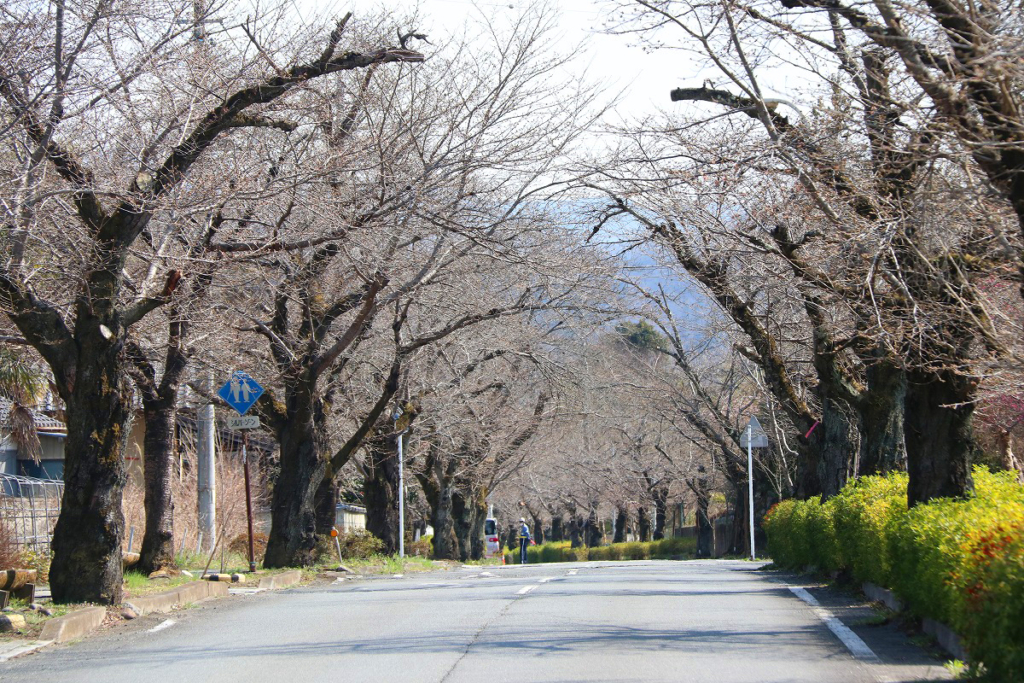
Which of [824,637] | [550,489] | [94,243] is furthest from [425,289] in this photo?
[550,489]

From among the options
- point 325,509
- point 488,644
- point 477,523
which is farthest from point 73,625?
point 477,523

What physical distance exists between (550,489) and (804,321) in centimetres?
3417

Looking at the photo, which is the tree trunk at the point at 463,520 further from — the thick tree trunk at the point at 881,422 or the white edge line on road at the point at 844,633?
the white edge line on road at the point at 844,633

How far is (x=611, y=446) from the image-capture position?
50.8 m

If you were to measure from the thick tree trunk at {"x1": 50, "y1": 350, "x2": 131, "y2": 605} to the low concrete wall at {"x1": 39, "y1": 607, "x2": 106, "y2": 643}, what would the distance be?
0.58 metres

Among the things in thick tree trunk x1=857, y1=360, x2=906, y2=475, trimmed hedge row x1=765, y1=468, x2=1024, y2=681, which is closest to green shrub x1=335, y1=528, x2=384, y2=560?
trimmed hedge row x1=765, y1=468, x2=1024, y2=681

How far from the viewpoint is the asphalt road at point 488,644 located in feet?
26.7

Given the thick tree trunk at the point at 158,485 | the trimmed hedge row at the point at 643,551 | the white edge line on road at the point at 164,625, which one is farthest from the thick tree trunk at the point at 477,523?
the white edge line on road at the point at 164,625

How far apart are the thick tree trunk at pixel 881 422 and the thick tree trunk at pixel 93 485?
1099 cm

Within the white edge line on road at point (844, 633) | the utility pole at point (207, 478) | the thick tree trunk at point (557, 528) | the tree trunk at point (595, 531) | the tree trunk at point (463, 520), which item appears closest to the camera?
the white edge line on road at point (844, 633)

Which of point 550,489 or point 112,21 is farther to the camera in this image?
point 550,489

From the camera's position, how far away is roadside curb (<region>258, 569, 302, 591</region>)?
1748cm

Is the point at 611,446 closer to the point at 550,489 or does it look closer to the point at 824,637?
the point at 550,489

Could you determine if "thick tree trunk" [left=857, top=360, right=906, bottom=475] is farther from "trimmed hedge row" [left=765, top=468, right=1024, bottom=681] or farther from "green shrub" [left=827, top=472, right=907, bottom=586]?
"green shrub" [left=827, top=472, right=907, bottom=586]
